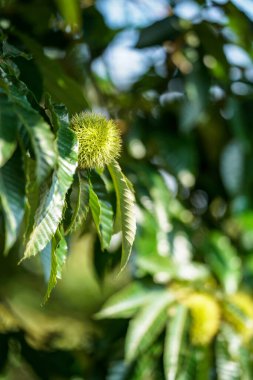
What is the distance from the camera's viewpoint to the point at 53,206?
71cm

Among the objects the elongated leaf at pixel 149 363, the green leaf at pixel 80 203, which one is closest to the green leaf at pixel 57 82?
the green leaf at pixel 80 203

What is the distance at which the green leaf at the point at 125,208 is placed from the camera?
0.79 metres

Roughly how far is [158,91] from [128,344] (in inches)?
27.2

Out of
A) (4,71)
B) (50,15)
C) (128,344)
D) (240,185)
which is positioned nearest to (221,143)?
(240,185)

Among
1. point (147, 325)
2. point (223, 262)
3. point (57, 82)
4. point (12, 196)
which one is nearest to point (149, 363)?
point (147, 325)

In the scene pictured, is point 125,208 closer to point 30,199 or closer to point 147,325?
point 30,199

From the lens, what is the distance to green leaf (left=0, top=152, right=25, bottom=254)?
2.12ft

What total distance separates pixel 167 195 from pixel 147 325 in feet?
0.93

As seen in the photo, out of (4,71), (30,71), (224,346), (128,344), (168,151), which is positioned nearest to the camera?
(4,71)

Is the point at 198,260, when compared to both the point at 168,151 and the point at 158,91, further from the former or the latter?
the point at 158,91

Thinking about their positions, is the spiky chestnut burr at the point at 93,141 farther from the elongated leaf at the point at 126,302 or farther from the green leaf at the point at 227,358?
the green leaf at the point at 227,358

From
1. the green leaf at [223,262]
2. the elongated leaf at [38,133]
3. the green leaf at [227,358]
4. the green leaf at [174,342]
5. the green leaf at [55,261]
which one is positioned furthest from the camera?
the green leaf at [223,262]

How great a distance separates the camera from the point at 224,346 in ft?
5.02

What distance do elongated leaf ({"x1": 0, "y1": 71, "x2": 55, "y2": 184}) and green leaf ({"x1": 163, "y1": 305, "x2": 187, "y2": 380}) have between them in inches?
31.9
